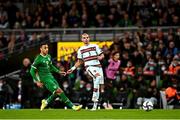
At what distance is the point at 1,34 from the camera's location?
2888 centimetres

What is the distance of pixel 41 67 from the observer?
19.6 meters

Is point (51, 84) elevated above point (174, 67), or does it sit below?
below

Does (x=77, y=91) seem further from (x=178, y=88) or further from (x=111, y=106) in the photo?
(x=178, y=88)

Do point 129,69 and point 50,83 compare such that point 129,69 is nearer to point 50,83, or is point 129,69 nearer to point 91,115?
point 50,83

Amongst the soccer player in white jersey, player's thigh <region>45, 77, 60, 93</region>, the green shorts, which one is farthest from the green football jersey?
the soccer player in white jersey

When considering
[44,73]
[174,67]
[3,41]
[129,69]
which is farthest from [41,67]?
[3,41]

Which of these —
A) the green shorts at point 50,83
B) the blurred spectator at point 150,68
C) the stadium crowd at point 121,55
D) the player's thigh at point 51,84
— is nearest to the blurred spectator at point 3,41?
the stadium crowd at point 121,55

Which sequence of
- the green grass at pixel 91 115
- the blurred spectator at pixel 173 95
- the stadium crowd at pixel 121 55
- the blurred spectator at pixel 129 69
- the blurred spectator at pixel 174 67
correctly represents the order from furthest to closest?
1. the blurred spectator at pixel 129 69
2. the blurred spectator at pixel 174 67
3. the stadium crowd at pixel 121 55
4. the blurred spectator at pixel 173 95
5. the green grass at pixel 91 115

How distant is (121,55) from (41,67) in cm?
616

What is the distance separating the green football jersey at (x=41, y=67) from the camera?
19.5 m

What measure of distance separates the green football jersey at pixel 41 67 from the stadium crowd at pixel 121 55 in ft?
11.4

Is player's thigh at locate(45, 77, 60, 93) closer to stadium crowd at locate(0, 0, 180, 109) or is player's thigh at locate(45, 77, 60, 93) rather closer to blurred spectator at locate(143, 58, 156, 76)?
stadium crowd at locate(0, 0, 180, 109)

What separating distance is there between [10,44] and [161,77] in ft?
27.6

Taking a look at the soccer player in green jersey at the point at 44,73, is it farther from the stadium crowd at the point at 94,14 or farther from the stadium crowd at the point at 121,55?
the stadium crowd at the point at 94,14
